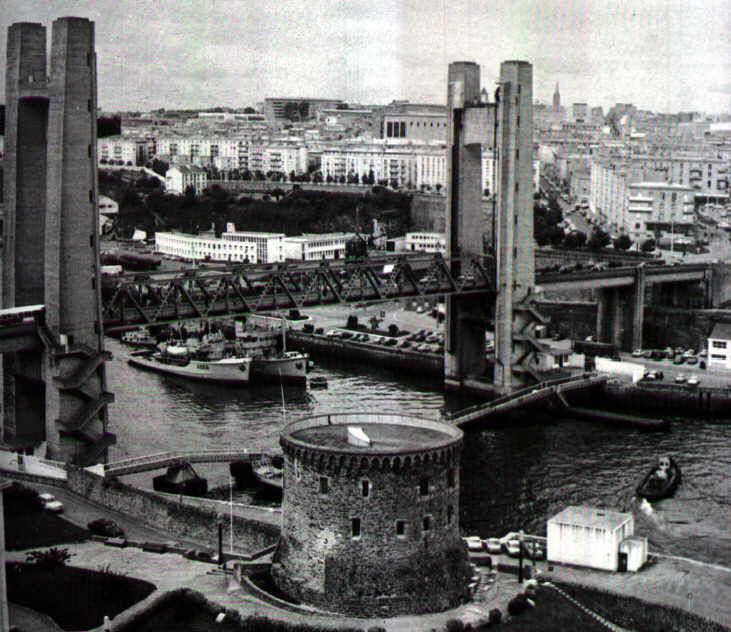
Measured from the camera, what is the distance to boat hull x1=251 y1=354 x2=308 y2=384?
2852 cm

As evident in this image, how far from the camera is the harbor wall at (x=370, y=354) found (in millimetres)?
29938

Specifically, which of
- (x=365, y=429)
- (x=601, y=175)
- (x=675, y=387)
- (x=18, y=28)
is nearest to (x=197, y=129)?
(x=601, y=175)

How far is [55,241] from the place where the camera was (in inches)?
722

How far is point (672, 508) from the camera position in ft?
61.1

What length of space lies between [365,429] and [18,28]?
335 inches

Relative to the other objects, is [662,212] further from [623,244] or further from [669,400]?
[669,400]

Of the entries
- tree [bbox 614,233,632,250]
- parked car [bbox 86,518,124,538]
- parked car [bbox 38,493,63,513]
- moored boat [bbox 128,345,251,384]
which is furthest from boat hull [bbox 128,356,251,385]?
tree [bbox 614,233,632,250]

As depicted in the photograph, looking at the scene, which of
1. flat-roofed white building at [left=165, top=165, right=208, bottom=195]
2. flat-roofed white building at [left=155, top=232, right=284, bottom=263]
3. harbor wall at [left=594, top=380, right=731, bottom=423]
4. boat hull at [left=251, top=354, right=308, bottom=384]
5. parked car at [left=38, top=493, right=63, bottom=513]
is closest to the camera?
parked car at [left=38, top=493, right=63, bottom=513]

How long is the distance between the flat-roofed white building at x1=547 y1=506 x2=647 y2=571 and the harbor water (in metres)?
1.89

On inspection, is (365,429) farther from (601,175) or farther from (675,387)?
(601,175)

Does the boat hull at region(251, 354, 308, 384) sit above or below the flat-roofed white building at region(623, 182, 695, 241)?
below

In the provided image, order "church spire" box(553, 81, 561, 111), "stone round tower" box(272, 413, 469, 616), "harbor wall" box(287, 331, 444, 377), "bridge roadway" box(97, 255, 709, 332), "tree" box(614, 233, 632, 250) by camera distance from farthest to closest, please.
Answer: "church spire" box(553, 81, 561, 111)
"tree" box(614, 233, 632, 250)
"harbor wall" box(287, 331, 444, 377)
"bridge roadway" box(97, 255, 709, 332)
"stone round tower" box(272, 413, 469, 616)

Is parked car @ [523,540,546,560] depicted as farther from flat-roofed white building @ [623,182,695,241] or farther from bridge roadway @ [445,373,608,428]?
flat-roofed white building @ [623,182,695,241]

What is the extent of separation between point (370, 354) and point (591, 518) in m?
16.6
